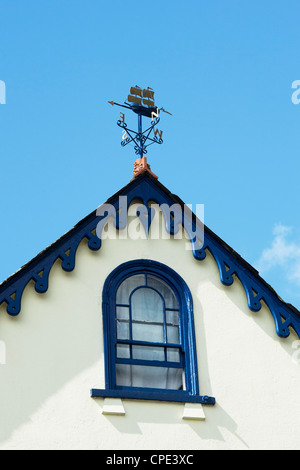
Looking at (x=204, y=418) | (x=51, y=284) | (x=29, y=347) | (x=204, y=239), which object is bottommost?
(x=204, y=418)

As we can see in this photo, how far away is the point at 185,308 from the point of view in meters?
15.2

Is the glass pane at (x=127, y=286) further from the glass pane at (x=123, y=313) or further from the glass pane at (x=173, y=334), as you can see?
the glass pane at (x=173, y=334)

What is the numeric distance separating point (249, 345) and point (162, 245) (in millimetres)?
2063

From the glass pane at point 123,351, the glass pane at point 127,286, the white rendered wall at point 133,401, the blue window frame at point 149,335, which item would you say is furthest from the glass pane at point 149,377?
the glass pane at point 127,286

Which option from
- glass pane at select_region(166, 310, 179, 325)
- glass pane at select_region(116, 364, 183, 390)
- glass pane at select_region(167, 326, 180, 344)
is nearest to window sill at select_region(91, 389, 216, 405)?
glass pane at select_region(116, 364, 183, 390)

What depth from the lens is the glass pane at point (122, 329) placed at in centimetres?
1490

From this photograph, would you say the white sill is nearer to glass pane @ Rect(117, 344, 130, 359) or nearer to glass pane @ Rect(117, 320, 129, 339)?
glass pane @ Rect(117, 344, 130, 359)

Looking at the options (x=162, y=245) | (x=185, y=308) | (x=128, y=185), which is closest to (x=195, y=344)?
(x=185, y=308)

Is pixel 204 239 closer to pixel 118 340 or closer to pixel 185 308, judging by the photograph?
pixel 185 308

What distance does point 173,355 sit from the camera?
49.1 feet

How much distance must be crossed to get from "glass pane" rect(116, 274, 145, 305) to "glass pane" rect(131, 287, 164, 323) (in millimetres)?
89

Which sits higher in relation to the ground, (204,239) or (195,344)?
(204,239)

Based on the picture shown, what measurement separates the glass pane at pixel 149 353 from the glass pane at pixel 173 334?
0.21 meters

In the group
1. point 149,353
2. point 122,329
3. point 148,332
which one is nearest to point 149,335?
point 148,332
